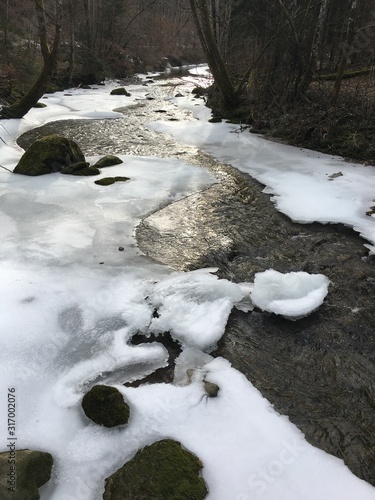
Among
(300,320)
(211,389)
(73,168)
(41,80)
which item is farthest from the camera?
(41,80)

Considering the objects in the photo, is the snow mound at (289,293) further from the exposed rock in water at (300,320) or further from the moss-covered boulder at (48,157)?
the moss-covered boulder at (48,157)

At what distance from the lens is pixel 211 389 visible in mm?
3105

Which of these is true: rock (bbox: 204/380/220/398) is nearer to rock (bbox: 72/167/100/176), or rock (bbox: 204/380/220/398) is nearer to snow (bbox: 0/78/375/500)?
snow (bbox: 0/78/375/500)

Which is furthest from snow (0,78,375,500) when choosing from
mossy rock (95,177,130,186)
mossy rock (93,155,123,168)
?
mossy rock (93,155,123,168)

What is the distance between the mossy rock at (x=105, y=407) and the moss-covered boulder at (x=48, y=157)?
20.4 ft

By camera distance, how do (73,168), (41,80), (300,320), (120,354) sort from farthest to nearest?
(41,80) < (73,168) < (300,320) < (120,354)

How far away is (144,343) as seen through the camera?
3.64 meters

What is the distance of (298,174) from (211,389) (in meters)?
6.39

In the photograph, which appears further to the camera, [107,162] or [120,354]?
[107,162]

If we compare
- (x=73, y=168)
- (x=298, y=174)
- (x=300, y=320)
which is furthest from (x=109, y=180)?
(x=300, y=320)

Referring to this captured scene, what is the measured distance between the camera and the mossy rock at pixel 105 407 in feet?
9.11

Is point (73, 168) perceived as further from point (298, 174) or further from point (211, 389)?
point (211, 389)

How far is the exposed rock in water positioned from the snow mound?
0.10m

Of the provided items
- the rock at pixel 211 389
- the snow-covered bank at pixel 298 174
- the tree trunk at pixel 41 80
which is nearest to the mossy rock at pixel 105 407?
the rock at pixel 211 389
